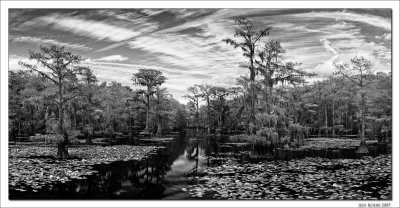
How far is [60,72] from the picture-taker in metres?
14.4

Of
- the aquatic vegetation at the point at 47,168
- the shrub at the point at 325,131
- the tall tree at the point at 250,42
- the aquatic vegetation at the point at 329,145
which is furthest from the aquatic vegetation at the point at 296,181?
the shrub at the point at 325,131

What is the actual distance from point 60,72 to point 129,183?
664cm

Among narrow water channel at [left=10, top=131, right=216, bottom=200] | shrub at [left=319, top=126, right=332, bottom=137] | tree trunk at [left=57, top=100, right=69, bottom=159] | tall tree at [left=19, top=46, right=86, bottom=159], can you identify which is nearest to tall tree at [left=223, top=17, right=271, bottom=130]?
narrow water channel at [left=10, top=131, right=216, bottom=200]

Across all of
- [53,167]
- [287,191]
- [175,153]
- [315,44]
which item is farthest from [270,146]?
[53,167]

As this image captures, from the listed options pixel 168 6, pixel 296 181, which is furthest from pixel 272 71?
pixel 168 6

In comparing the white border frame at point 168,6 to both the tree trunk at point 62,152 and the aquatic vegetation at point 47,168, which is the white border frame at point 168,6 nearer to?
the aquatic vegetation at point 47,168

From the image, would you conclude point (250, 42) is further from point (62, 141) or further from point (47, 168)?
point (47, 168)

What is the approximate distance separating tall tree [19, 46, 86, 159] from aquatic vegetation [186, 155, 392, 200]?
22.4 ft

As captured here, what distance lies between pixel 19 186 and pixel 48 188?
101 cm

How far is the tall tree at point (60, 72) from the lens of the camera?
1287 centimetres

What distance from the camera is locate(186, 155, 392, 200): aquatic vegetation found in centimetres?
920

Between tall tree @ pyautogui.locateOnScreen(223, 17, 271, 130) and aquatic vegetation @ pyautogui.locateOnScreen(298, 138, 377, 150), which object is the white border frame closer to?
tall tree @ pyautogui.locateOnScreen(223, 17, 271, 130)

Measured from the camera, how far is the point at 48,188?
31.0 ft

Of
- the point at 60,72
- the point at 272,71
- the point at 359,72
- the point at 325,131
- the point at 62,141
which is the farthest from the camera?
the point at 325,131
